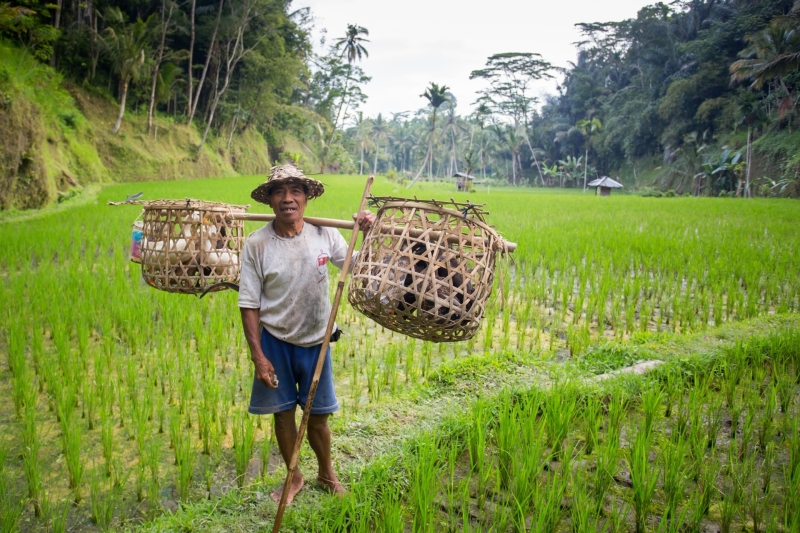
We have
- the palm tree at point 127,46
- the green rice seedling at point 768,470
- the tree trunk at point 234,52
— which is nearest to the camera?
the green rice seedling at point 768,470

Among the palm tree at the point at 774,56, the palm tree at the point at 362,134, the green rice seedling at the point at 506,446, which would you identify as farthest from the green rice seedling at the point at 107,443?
the palm tree at the point at 362,134

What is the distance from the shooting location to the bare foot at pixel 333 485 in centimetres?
211

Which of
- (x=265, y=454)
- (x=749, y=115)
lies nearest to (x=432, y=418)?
(x=265, y=454)

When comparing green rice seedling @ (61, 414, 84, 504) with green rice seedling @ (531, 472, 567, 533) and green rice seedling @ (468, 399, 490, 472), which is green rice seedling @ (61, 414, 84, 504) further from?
green rice seedling @ (531, 472, 567, 533)

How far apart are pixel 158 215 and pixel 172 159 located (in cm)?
1892

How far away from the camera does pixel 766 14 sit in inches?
926

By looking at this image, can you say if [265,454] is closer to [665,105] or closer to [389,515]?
[389,515]

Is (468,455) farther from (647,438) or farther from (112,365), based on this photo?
(112,365)

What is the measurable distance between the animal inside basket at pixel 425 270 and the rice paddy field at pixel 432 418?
60 centimetres

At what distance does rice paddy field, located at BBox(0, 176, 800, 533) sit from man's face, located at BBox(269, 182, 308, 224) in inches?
40.1

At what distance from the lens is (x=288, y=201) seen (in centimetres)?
194

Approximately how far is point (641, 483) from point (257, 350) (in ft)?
4.78

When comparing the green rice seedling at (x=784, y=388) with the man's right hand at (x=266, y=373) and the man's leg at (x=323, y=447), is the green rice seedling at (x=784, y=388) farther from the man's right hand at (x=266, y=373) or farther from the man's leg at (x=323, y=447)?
the man's right hand at (x=266, y=373)

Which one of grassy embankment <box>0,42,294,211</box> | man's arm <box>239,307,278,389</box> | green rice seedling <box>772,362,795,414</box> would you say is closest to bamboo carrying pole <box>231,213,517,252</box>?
man's arm <box>239,307,278,389</box>
